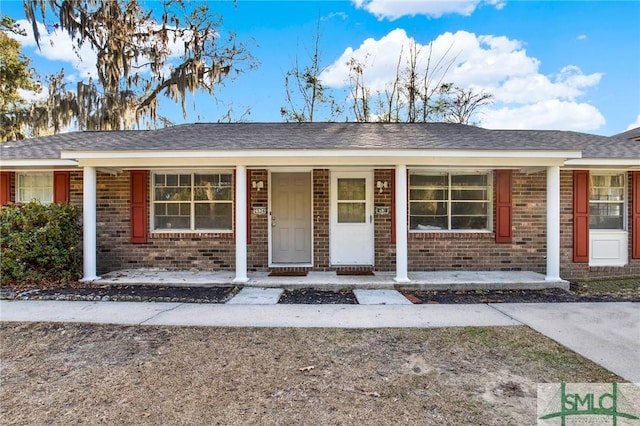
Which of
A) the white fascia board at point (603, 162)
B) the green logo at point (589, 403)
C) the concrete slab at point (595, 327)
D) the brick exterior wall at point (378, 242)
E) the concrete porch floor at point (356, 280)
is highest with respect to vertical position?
the white fascia board at point (603, 162)

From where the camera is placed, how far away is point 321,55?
15836 mm

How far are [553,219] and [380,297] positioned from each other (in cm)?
369

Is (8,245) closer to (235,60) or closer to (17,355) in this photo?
(17,355)

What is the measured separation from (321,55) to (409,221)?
37.1 ft

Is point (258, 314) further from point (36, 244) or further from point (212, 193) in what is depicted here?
point (36, 244)

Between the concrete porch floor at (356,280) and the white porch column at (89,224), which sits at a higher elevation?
the white porch column at (89,224)

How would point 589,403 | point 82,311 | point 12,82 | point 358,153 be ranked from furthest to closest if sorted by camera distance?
point 12,82
point 358,153
point 82,311
point 589,403

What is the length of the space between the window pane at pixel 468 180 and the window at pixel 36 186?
9.18m

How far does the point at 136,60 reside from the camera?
14273 mm

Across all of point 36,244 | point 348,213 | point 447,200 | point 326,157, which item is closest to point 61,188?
point 36,244

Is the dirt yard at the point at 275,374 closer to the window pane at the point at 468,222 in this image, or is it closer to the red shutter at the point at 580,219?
the window pane at the point at 468,222

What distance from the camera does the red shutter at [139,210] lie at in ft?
24.9

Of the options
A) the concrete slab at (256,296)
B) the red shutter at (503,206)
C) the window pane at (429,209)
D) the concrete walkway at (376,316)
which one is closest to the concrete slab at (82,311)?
the concrete walkway at (376,316)

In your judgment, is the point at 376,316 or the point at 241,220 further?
the point at 241,220
